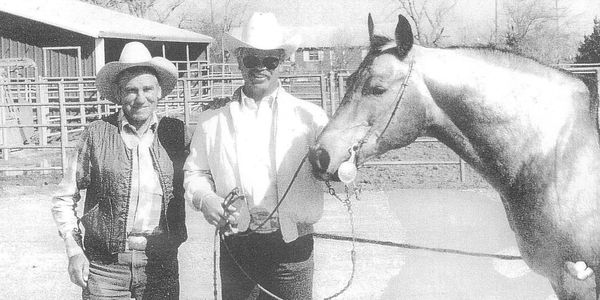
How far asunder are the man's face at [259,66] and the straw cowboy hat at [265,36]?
0.11 feet

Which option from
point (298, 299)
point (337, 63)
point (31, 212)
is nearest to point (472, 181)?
point (31, 212)

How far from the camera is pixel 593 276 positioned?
2.49 metres

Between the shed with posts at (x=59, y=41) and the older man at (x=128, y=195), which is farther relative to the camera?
the shed with posts at (x=59, y=41)

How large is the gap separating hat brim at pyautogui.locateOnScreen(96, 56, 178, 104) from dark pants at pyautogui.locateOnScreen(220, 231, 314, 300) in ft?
2.54

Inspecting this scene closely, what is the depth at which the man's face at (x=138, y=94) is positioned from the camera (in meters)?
2.88

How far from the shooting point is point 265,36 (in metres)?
2.75

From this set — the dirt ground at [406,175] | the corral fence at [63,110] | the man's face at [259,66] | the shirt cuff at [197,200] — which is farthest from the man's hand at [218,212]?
the dirt ground at [406,175]

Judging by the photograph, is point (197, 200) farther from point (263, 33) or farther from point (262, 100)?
point (263, 33)

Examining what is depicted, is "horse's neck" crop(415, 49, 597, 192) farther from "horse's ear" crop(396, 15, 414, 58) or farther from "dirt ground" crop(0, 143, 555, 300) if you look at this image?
"dirt ground" crop(0, 143, 555, 300)

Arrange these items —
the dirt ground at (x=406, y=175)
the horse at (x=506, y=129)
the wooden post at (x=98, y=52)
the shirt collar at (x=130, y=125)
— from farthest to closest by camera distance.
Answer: the wooden post at (x=98, y=52), the dirt ground at (x=406, y=175), the shirt collar at (x=130, y=125), the horse at (x=506, y=129)

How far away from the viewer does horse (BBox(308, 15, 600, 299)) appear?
2471 mm

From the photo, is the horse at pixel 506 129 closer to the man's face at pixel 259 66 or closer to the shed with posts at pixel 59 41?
the man's face at pixel 259 66

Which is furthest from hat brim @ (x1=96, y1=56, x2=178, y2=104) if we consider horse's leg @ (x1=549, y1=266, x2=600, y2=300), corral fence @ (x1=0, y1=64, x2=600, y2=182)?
corral fence @ (x1=0, y1=64, x2=600, y2=182)

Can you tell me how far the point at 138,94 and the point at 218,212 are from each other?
26.5 inches
